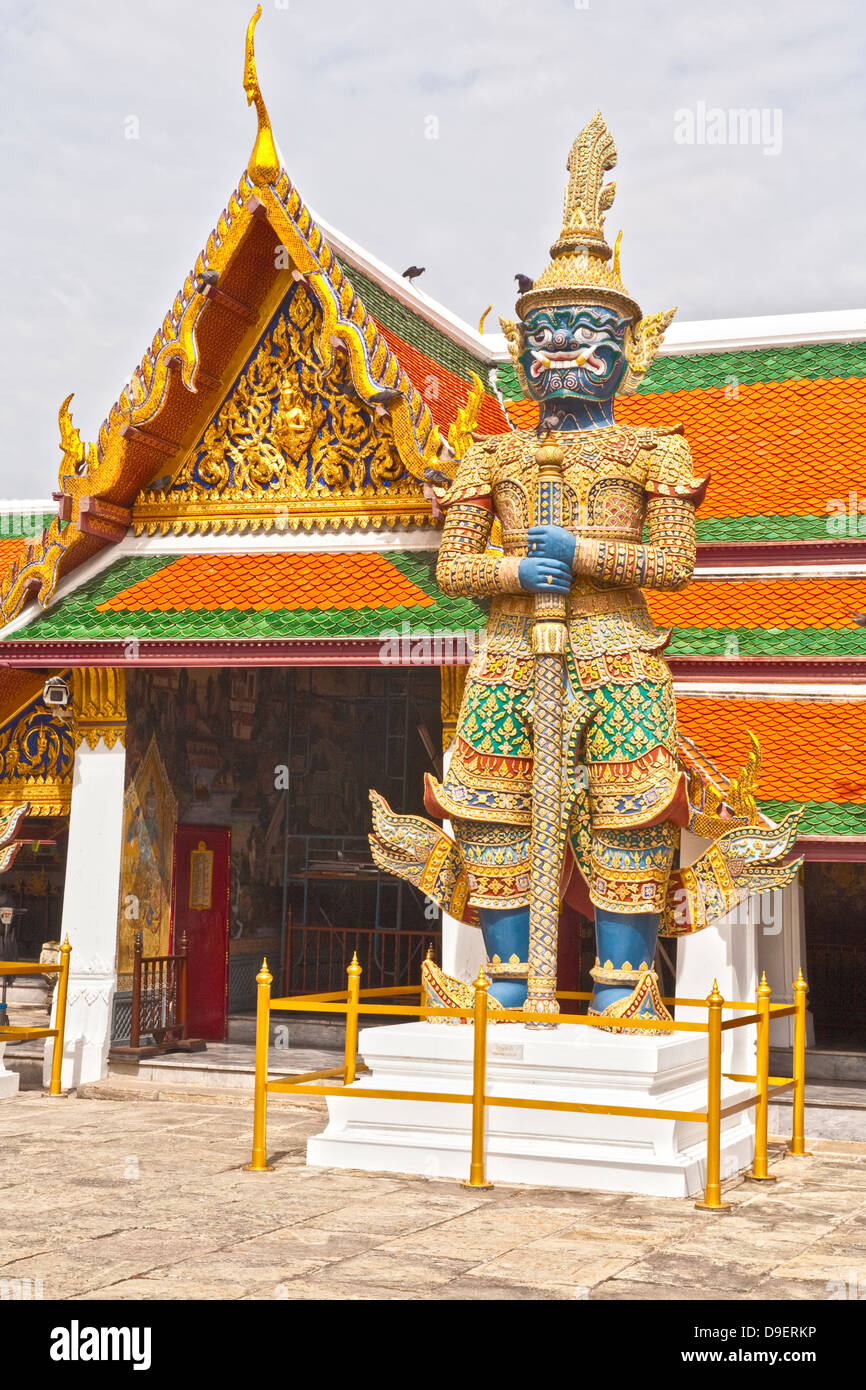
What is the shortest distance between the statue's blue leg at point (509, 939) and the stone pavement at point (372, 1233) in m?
1.07

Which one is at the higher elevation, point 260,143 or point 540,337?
point 260,143

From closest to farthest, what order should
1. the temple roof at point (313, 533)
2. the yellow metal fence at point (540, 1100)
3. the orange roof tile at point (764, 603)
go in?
the yellow metal fence at point (540, 1100) < the temple roof at point (313, 533) < the orange roof tile at point (764, 603)

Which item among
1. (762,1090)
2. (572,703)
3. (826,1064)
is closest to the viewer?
(762,1090)

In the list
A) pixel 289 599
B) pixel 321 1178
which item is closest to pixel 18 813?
pixel 289 599

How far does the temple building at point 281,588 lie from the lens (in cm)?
943

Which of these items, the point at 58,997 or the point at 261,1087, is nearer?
the point at 261,1087

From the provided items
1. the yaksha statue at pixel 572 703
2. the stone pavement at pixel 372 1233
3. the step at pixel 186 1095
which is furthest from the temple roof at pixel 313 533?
the stone pavement at pixel 372 1233

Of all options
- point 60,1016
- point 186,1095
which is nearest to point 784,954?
point 186,1095

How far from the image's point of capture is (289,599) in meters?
9.68

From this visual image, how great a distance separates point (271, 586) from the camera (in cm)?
984

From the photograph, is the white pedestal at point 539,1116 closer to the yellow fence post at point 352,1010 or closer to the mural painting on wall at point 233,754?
the yellow fence post at point 352,1010

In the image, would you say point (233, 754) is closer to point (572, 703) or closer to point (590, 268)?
point (572, 703)

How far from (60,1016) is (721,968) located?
13.6ft

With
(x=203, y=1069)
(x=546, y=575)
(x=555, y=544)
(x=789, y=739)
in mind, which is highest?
(x=555, y=544)
